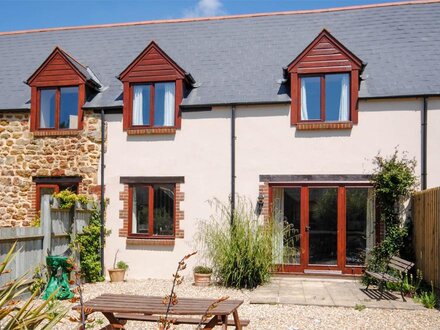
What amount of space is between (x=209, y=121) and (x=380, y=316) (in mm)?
6594

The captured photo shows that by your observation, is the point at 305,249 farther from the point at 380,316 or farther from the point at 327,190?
the point at 380,316

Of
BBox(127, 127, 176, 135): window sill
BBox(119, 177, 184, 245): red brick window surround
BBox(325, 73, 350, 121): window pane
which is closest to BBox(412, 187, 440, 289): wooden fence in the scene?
BBox(325, 73, 350, 121): window pane

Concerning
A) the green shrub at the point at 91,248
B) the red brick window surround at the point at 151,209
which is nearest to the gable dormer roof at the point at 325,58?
the red brick window surround at the point at 151,209

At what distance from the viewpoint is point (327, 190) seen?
12.1 meters

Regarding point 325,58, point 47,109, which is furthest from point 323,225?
point 47,109

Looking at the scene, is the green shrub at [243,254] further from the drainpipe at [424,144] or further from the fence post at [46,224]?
the drainpipe at [424,144]

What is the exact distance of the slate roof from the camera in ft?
41.8

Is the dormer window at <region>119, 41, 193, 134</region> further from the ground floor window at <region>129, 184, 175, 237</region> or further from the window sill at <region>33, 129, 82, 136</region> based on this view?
the ground floor window at <region>129, 184, 175, 237</region>

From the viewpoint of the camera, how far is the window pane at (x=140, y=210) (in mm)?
12828

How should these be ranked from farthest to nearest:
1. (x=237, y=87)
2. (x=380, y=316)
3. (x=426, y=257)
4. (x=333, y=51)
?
(x=237, y=87) < (x=333, y=51) < (x=426, y=257) < (x=380, y=316)

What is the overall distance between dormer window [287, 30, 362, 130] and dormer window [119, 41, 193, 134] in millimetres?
3049

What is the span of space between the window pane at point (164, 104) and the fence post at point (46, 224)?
3692mm

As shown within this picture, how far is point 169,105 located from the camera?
13.0 metres

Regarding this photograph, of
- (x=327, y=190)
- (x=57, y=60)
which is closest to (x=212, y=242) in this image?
(x=327, y=190)
